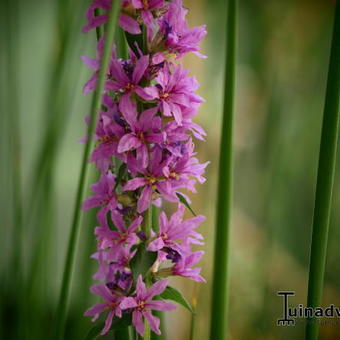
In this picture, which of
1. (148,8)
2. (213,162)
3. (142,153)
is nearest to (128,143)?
(142,153)

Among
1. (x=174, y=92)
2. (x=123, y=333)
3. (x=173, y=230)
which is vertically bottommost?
(x=123, y=333)

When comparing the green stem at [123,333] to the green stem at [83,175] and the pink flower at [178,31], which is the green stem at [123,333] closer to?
the green stem at [83,175]

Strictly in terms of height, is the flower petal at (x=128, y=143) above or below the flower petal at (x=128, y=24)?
below

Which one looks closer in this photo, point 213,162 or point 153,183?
point 153,183

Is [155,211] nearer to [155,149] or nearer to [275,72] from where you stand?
[155,149]

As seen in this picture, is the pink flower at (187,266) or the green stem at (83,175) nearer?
the green stem at (83,175)

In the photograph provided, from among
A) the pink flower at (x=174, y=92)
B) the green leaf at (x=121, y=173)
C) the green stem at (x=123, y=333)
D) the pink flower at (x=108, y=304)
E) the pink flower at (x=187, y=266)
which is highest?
the pink flower at (x=174, y=92)

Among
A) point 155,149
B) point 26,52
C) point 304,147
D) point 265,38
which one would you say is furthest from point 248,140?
point 155,149

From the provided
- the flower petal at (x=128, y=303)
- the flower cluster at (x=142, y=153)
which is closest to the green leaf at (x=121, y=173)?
the flower cluster at (x=142, y=153)

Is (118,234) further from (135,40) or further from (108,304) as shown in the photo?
(135,40)
